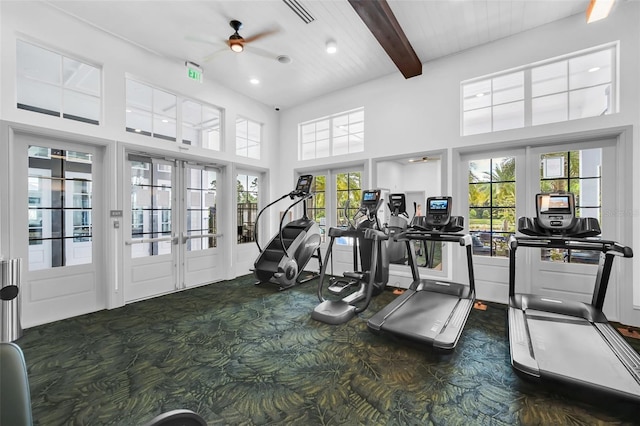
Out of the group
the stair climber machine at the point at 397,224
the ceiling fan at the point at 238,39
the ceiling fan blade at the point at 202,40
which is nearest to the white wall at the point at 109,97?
the ceiling fan blade at the point at 202,40

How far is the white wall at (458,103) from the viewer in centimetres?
309

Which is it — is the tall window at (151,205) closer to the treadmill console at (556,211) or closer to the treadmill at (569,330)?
the treadmill at (569,330)

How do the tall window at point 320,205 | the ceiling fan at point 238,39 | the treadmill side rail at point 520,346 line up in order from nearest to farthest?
1. the treadmill side rail at point 520,346
2. the ceiling fan at point 238,39
3. the tall window at point 320,205

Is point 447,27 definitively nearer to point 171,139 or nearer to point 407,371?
point 407,371

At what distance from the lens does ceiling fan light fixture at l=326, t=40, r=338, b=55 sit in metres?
3.84

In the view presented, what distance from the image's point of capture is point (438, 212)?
3.47 m

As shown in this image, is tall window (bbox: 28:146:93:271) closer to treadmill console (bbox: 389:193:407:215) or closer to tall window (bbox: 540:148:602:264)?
treadmill console (bbox: 389:193:407:215)

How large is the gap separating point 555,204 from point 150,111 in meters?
5.72

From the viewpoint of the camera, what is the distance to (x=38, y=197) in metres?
3.28

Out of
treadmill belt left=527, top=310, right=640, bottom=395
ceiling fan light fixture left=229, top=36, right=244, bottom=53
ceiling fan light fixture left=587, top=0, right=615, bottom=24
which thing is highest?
ceiling fan light fixture left=229, top=36, right=244, bottom=53

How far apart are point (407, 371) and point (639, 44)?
4.52 metres

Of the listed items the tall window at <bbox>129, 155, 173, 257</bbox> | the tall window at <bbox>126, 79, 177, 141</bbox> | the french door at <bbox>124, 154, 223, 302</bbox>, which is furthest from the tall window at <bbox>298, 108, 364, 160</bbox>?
the tall window at <bbox>129, 155, 173, 257</bbox>

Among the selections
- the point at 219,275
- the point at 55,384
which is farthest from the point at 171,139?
the point at 55,384

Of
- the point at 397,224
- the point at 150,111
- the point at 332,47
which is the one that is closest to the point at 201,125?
the point at 150,111
